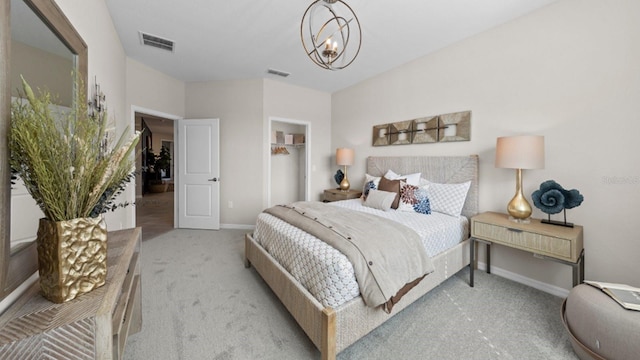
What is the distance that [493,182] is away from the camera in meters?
2.60

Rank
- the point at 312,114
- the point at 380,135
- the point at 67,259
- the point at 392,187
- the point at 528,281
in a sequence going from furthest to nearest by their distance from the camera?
1. the point at 312,114
2. the point at 380,135
3. the point at 392,187
4. the point at 528,281
5. the point at 67,259

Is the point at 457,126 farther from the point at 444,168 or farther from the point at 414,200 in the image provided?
the point at 414,200

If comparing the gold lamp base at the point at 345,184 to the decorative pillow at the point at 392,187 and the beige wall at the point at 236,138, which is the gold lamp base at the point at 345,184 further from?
the beige wall at the point at 236,138

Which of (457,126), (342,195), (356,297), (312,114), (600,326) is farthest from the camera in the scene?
(312,114)

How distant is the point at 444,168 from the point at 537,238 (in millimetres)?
1232

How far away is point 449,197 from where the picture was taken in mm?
2652

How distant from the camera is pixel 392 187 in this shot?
2949 mm

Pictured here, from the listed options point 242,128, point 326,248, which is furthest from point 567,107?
point 242,128

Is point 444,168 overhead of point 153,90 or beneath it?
beneath

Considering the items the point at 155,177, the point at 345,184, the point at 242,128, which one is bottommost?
the point at 345,184

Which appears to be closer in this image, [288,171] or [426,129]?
[426,129]

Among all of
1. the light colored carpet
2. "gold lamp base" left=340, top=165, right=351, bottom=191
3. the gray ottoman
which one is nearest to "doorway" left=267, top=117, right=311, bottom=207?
"gold lamp base" left=340, top=165, right=351, bottom=191

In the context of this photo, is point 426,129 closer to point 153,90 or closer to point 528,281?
point 528,281

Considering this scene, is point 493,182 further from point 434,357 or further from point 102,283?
point 102,283
